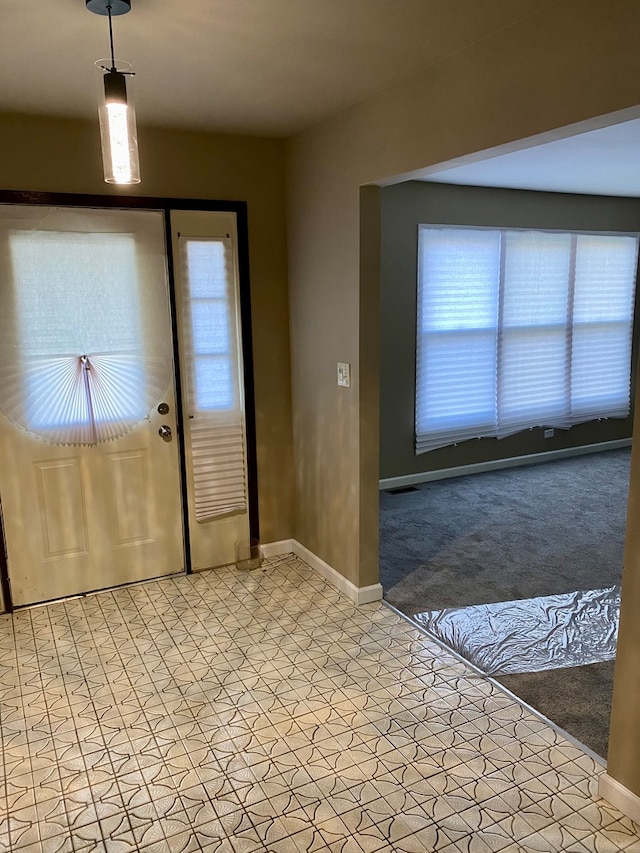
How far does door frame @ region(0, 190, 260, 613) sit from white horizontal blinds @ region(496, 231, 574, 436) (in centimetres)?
272

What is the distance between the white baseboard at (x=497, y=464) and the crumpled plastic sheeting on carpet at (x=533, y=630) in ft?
6.92

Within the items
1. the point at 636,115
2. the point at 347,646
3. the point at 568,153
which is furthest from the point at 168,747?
the point at 568,153

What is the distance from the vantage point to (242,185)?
360cm

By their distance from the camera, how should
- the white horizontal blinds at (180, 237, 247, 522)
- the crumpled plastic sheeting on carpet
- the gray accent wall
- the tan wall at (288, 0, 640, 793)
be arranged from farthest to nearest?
the gray accent wall, the white horizontal blinds at (180, 237, 247, 522), the crumpled plastic sheeting on carpet, the tan wall at (288, 0, 640, 793)

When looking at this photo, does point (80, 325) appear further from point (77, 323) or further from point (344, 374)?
point (344, 374)

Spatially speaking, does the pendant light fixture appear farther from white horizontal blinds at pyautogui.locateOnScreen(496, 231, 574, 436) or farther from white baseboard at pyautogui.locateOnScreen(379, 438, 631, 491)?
white horizontal blinds at pyautogui.locateOnScreen(496, 231, 574, 436)

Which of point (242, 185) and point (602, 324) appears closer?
point (242, 185)

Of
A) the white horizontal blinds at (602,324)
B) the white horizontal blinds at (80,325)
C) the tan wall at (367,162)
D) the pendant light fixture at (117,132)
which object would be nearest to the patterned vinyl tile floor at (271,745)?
the tan wall at (367,162)

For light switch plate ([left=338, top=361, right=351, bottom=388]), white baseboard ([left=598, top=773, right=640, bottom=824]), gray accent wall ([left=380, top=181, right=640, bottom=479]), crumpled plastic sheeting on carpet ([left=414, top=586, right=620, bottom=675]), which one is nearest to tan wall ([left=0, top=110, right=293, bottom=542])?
light switch plate ([left=338, top=361, right=351, bottom=388])

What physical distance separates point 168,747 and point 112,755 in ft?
0.63

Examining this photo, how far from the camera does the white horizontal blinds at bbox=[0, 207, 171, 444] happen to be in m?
3.19

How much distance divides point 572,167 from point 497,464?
2.55 metres

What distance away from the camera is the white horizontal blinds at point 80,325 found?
10.5 ft

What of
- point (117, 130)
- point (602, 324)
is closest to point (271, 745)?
point (117, 130)
